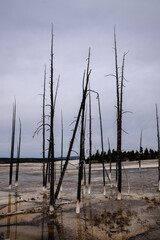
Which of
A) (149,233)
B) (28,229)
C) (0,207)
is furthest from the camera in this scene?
(0,207)

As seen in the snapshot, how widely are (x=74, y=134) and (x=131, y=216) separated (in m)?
4.79

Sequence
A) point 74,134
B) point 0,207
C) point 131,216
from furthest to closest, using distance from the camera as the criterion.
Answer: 1. point 0,207
2. point 74,134
3. point 131,216

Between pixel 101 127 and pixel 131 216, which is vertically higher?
pixel 101 127

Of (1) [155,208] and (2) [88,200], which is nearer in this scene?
(1) [155,208]

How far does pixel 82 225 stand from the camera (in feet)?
30.6

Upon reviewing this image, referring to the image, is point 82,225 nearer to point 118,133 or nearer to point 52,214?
point 52,214

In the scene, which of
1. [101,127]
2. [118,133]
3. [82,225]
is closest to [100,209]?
[82,225]

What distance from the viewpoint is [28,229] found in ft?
29.3

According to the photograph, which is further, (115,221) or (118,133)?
(118,133)

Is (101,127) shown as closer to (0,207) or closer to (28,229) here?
(0,207)

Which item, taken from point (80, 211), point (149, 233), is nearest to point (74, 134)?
point (80, 211)

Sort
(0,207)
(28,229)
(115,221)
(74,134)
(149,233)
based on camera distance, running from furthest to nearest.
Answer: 1. (0,207)
2. (74,134)
3. (115,221)
4. (28,229)
5. (149,233)

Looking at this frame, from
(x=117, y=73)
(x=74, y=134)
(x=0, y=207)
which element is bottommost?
(x=0, y=207)

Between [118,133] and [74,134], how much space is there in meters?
4.58
